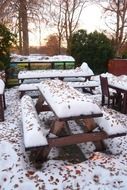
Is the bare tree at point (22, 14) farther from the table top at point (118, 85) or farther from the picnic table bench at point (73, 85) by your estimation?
the table top at point (118, 85)

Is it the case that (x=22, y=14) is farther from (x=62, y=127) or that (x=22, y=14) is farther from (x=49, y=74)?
(x=62, y=127)

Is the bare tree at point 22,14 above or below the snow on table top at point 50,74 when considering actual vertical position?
above

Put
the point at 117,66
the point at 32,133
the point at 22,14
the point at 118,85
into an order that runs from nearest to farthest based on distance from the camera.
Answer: the point at 32,133 → the point at 118,85 → the point at 117,66 → the point at 22,14

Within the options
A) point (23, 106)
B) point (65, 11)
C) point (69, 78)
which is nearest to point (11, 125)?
point (23, 106)

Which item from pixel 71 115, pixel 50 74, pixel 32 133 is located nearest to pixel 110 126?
pixel 71 115

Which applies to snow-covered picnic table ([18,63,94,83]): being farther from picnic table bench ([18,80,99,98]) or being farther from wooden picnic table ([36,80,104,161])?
wooden picnic table ([36,80,104,161])

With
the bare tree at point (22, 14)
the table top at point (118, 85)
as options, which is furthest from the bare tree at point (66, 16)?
the table top at point (118, 85)

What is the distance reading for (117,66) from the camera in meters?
14.4

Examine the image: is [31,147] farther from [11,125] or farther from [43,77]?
[43,77]

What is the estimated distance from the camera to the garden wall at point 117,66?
13.8 metres

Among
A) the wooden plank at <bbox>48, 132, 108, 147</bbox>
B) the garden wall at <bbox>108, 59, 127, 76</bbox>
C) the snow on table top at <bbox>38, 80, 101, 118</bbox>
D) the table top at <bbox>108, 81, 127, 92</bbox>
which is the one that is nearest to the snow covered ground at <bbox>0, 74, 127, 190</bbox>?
the wooden plank at <bbox>48, 132, 108, 147</bbox>

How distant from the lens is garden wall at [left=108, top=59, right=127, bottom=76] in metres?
13.8

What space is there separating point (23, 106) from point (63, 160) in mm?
1966

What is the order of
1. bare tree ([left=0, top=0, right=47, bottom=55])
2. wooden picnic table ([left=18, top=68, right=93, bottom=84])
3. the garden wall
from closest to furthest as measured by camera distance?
wooden picnic table ([left=18, top=68, right=93, bottom=84]) → the garden wall → bare tree ([left=0, top=0, right=47, bottom=55])
